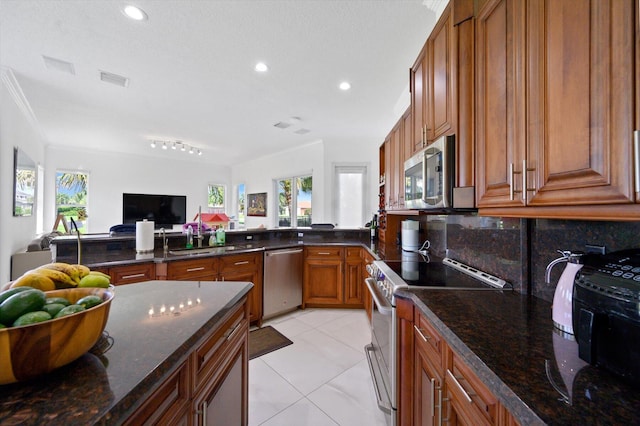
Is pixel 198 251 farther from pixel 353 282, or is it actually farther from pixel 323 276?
pixel 353 282

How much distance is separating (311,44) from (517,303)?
2280 millimetres

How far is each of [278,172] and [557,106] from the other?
5.35 m

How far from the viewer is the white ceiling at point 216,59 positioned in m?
1.74

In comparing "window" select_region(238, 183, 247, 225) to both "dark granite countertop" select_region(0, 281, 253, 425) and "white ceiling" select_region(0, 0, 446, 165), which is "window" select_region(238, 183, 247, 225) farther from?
"dark granite countertop" select_region(0, 281, 253, 425)

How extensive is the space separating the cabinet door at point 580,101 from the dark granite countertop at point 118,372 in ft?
3.83

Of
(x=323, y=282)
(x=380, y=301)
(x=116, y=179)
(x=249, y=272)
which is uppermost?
(x=116, y=179)

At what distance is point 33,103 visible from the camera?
3172 millimetres

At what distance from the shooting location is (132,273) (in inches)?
83.4

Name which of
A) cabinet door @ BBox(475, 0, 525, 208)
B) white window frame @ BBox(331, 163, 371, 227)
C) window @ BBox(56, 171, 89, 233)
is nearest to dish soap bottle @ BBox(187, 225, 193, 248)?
white window frame @ BBox(331, 163, 371, 227)

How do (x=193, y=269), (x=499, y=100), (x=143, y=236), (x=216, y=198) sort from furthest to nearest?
(x=216, y=198)
(x=143, y=236)
(x=193, y=269)
(x=499, y=100)

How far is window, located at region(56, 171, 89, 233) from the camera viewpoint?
511 centimetres

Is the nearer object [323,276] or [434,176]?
[434,176]

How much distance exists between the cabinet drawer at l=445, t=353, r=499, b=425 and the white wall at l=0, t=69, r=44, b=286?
12.8 feet

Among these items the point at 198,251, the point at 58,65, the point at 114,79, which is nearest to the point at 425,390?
the point at 198,251
